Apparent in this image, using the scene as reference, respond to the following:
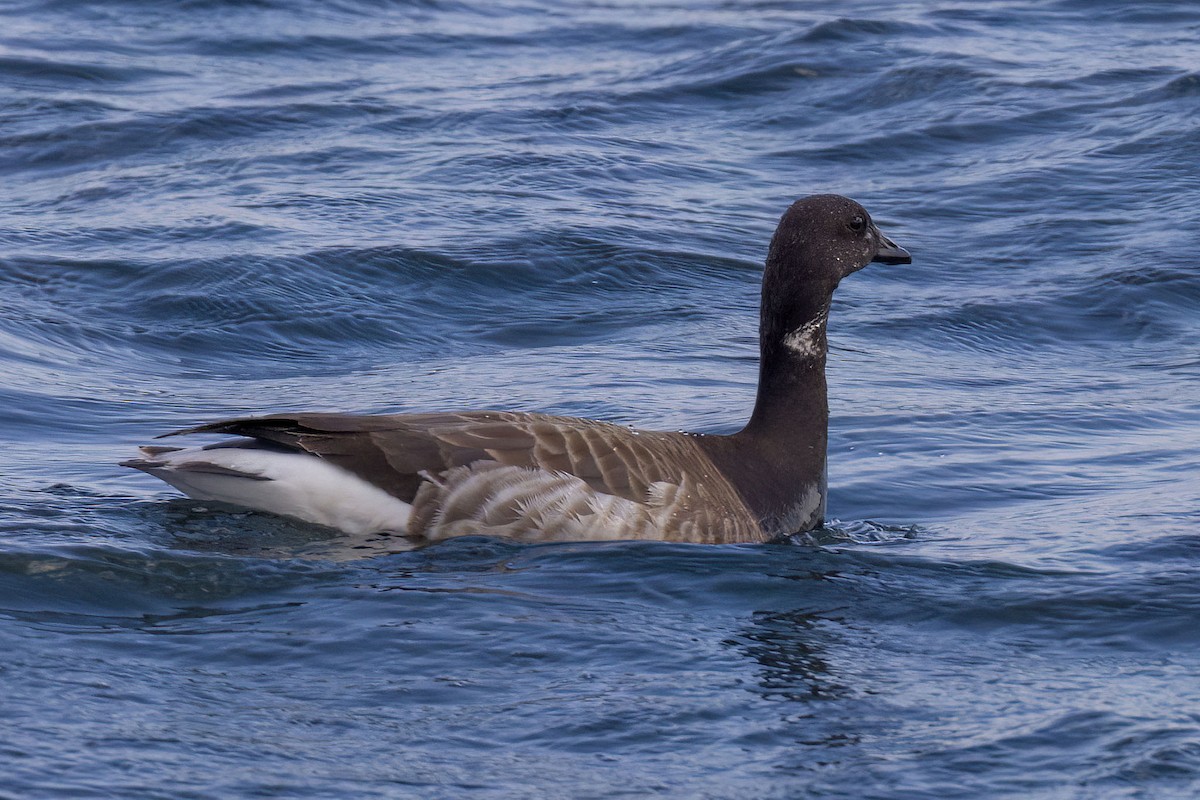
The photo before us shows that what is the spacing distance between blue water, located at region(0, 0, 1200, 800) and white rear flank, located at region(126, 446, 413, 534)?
0.13 metres

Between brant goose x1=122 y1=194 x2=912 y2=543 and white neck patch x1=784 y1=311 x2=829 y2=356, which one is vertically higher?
white neck patch x1=784 y1=311 x2=829 y2=356

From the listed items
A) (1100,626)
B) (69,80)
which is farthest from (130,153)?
(1100,626)

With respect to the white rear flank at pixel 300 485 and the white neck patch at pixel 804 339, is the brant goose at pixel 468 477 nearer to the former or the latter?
the white rear flank at pixel 300 485

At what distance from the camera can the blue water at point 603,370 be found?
18.3 feet

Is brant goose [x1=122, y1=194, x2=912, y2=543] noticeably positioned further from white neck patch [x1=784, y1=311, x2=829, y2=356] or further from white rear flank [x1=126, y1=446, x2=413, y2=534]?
white neck patch [x1=784, y1=311, x2=829, y2=356]

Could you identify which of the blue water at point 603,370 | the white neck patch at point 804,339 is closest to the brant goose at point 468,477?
the blue water at point 603,370

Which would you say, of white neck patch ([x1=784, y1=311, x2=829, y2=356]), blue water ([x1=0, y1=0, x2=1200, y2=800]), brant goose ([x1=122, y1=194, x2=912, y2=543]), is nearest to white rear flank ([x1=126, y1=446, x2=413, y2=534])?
brant goose ([x1=122, y1=194, x2=912, y2=543])

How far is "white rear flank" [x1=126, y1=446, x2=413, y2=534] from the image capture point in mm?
7547

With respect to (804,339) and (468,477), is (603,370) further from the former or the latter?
(468,477)

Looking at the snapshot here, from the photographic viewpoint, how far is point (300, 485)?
24.8 ft

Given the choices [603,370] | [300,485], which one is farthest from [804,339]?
[603,370]

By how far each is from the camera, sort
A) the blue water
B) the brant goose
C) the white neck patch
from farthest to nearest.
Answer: the white neck patch
the brant goose
the blue water

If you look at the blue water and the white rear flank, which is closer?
the blue water

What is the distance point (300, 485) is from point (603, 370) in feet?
13.6
